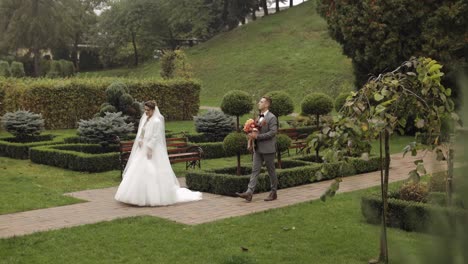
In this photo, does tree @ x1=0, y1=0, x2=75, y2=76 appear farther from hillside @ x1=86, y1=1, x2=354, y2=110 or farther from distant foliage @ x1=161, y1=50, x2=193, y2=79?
distant foliage @ x1=161, y1=50, x2=193, y2=79

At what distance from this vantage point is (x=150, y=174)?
10.5 meters

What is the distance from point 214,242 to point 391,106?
2.86 meters

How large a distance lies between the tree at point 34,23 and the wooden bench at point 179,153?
133ft

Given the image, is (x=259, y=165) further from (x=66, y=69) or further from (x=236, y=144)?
(x=66, y=69)

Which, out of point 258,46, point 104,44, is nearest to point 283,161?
point 258,46

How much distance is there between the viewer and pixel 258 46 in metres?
50.7

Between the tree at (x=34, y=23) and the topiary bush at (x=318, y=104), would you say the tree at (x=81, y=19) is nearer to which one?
the tree at (x=34, y=23)

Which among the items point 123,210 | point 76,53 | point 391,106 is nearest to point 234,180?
point 123,210

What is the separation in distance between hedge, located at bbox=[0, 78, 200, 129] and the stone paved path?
43.9 feet

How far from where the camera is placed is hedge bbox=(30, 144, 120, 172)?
14594 millimetres

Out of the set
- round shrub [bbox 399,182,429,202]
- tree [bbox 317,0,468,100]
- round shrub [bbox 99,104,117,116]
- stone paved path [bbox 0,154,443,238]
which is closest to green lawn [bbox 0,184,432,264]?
stone paved path [bbox 0,154,443,238]

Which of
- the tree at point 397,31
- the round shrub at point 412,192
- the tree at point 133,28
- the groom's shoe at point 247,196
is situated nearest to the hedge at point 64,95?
the tree at point 397,31

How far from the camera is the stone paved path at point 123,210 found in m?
9.18

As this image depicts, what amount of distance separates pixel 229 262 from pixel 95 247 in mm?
1892
